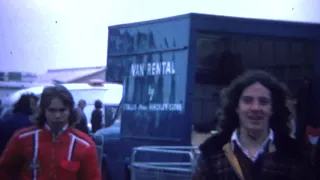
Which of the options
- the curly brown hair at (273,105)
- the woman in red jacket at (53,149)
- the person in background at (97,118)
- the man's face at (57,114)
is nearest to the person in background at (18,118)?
the woman in red jacket at (53,149)

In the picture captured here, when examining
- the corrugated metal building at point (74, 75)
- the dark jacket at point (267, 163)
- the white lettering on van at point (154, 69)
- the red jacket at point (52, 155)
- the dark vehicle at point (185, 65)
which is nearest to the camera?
the dark jacket at point (267, 163)

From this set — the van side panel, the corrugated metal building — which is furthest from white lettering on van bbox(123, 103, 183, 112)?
the corrugated metal building

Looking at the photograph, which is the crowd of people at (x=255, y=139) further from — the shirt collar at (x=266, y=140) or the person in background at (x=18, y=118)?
the person in background at (x=18, y=118)

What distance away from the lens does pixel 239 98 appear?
4.07 m

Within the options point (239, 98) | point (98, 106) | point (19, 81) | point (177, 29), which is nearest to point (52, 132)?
point (239, 98)

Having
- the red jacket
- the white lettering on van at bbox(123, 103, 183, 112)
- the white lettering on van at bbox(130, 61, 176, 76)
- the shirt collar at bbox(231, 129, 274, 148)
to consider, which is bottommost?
the red jacket

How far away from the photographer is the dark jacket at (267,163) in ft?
12.5

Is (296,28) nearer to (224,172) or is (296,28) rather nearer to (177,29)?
(177,29)

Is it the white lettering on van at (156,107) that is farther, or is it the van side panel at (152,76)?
the white lettering on van at (156,107)

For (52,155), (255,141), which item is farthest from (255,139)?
(52,155)

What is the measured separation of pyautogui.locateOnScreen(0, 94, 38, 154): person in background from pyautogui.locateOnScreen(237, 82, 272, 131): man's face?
15.0 ft

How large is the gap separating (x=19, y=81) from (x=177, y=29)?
1858cm

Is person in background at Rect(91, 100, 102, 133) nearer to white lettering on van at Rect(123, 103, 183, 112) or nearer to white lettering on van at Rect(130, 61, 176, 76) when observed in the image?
white lettering on van at Rect(123, 103, 183, 112)

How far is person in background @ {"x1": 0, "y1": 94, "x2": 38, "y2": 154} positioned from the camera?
8.18 m
